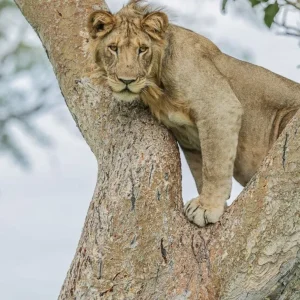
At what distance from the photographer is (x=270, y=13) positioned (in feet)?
13.8

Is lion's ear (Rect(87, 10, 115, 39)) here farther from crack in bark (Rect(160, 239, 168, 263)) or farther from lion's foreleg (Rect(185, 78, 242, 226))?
crack in bark (Rect(160, 239, 168, 263))

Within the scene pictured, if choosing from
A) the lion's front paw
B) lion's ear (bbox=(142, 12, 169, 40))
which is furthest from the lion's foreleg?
lion's ear (bbox=(142, 12, 169, 40))

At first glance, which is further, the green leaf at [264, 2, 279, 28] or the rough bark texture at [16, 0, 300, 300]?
the green leaf at [264, 2, 279, 28]

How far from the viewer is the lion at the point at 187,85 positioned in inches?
150

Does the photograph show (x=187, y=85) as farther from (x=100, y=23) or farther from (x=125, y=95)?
(x=100, y=23)

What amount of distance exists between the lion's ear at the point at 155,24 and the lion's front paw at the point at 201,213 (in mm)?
764

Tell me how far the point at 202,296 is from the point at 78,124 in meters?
1.25

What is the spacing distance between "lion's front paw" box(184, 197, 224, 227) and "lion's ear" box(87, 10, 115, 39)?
86cm

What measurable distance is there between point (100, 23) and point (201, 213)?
948mm

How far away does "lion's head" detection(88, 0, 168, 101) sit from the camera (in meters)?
3.75

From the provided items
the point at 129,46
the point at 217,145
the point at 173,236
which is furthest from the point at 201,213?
the point at 129,46

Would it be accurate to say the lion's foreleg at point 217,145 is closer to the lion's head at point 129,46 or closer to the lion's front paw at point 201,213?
the lion's front paw at point 201,213

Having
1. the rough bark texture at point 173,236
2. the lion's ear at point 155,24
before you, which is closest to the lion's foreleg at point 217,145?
the rough bark texture at point 173,236

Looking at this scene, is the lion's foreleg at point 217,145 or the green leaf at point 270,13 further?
the green leaf at point 270,13
